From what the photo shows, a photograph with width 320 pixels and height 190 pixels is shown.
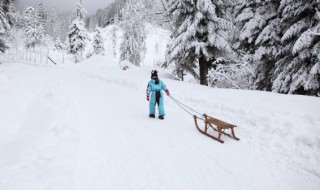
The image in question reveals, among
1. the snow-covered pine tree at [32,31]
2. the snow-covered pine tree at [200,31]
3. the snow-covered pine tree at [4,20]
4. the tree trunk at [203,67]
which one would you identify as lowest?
the tree trunk at [203,67]

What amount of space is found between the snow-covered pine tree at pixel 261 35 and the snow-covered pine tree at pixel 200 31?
1.26 meters

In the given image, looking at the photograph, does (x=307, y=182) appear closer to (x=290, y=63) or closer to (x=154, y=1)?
(x=290, y=63)

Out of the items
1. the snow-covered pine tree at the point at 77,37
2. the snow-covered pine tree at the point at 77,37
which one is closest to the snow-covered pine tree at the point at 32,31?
the snow-covered pine tree at the point at 77,37

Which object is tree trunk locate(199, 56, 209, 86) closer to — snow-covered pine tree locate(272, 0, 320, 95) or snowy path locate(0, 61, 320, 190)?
snow-covered pine tree locate(272, 0, 320, 95)

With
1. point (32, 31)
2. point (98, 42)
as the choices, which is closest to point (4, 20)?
point (98, 42)

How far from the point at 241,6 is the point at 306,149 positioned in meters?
10.6

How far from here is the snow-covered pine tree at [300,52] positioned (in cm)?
880

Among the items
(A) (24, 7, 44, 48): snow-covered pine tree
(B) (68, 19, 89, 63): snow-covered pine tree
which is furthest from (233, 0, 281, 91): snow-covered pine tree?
(A) (24, 7, 44, 48): snow-covered pine tree

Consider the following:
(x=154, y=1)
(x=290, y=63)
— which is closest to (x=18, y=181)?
(x=290, y=63)

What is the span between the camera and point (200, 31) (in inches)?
536

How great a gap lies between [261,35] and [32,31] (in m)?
60.0

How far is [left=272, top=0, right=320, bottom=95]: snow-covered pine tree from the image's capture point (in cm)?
880

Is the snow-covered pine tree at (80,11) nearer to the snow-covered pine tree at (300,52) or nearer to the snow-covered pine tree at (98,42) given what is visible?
the snow-covered pine tree at (98,42)

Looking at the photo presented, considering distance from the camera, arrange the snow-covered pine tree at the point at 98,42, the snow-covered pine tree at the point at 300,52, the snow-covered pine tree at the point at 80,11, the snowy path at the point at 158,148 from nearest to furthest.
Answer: the snowy path at the point at 158,148
the snow-covered pine tree at the point at 300,52
the snow-covered pine tree at the point at 80,11
the snow-covered pine tree at the point at 98,42
